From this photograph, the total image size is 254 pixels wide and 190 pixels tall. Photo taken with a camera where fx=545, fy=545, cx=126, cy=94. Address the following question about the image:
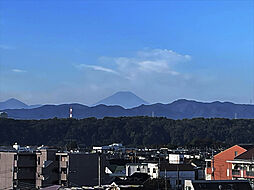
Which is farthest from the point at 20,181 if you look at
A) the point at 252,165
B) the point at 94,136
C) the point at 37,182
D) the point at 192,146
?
the point at 94,136

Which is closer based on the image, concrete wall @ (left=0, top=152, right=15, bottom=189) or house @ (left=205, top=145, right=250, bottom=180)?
concrete wall @ (left=0, top=152, right=15, bottom=189)

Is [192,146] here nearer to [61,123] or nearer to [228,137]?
[228,137]

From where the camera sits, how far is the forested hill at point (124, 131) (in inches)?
4491

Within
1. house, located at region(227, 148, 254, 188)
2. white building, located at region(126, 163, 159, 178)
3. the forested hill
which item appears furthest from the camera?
the forested hill

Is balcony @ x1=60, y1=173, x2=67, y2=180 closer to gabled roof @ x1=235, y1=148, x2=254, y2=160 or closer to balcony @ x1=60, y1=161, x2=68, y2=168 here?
balcony @ x1=60, y1=161, x2=68, y2=168

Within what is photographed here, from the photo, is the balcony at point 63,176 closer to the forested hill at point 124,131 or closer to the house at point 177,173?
the house at point 177,173

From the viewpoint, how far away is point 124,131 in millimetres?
126250

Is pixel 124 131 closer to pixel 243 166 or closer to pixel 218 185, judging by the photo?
pixel 243 166

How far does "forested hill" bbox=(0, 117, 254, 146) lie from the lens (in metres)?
114

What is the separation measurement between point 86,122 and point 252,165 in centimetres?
8956

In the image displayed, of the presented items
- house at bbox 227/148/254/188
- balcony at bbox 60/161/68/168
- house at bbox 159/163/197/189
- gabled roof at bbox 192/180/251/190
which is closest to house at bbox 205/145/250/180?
house at bbox 227/148/254/188

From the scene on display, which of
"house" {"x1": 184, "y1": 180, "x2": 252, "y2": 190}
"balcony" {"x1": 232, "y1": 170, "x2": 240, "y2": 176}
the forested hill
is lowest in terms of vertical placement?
"house" {"x1": 184, "y1": 180, "x2": 252, "y2": 190}

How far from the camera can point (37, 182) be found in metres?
38.9

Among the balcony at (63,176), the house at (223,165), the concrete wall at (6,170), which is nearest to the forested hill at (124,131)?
the house at (223,165)
